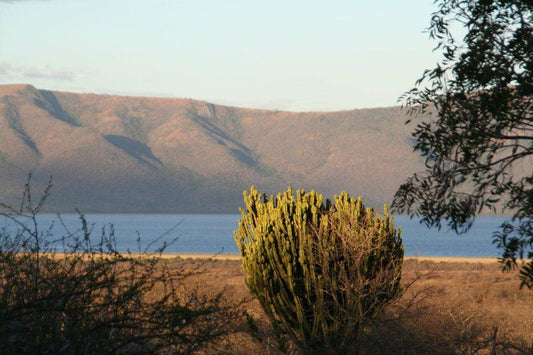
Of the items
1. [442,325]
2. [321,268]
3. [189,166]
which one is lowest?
[189,166]

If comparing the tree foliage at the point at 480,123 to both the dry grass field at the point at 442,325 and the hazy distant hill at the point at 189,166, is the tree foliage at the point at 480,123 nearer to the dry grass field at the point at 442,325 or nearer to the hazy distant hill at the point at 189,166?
the dry grass field at the point at 442,325

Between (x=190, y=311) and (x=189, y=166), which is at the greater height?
(x=190, y=311)

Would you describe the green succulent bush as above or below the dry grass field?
above

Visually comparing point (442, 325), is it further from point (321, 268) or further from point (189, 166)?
point (189, 166)

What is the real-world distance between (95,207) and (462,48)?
561ft

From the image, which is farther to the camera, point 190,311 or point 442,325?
point 442,325

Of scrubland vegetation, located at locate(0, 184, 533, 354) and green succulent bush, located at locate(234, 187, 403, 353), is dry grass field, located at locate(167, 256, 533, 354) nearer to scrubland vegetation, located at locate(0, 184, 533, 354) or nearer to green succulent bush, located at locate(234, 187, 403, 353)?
scrubland vegetation, located at locate(0, 184, 533, 354)

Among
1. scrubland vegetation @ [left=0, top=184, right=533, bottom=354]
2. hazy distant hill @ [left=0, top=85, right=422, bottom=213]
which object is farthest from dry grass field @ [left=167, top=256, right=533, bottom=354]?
hazy distant hill @ [left=0, top=85, right=422, bottom=213]

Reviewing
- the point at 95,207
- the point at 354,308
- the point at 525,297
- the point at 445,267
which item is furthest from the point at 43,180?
the point at 354,308

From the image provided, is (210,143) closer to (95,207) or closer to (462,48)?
(95,207)

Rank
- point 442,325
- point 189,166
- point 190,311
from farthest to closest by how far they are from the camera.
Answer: point 189,166 < point 442,325 < point 190,311

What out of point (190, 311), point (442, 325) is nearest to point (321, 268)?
point (442, 325)

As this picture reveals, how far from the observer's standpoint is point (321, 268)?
1362 centimetres

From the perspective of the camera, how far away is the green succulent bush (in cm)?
1316
